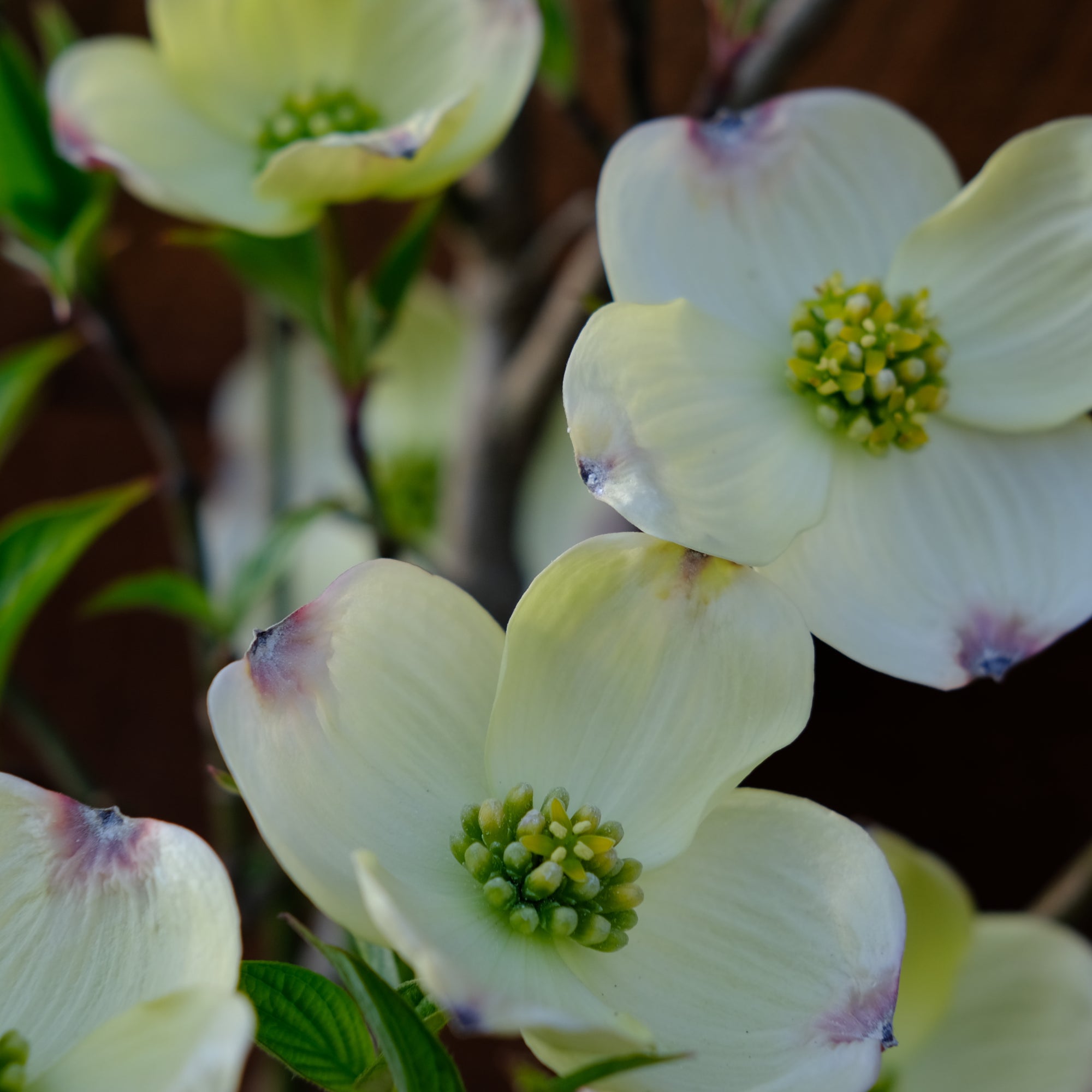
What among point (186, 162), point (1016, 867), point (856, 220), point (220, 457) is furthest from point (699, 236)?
→ point (1016, 867)

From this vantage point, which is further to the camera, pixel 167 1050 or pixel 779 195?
pixel 779 195

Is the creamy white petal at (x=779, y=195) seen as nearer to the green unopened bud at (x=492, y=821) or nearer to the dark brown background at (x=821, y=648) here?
the green unopened bud at (x=492, y=821)

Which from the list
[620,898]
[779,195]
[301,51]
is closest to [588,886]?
[620,898]

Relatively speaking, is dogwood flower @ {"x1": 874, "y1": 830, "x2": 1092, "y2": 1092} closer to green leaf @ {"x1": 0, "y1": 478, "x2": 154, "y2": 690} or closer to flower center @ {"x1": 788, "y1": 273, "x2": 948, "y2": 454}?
flower center @ {"x1": 788, "y1": 273, "x2": 948, "y2": 454}

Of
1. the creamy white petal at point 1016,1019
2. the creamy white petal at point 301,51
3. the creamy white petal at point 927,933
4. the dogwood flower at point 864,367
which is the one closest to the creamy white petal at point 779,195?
the dogwood flower at point 864,367

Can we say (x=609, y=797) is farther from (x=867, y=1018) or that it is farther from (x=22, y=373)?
(x=22, y=373)

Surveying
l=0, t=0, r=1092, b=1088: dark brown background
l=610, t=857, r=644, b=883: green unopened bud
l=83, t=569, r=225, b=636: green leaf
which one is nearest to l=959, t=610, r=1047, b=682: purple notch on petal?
l=610, t=857, r=644, b=883: green unopened bud
